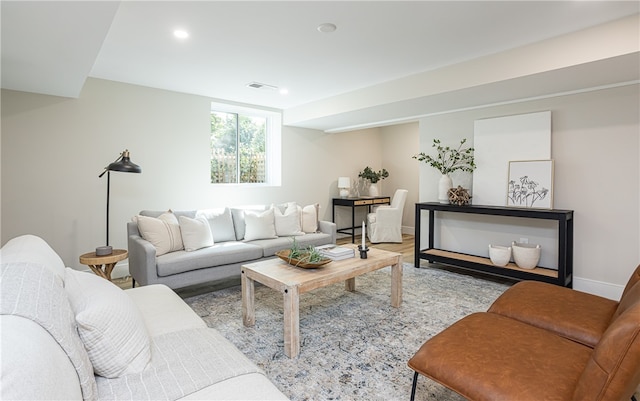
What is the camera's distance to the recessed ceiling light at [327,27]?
2.63 meters

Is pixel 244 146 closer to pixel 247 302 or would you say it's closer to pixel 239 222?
pixel 239 222

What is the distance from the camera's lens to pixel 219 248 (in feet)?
11.8

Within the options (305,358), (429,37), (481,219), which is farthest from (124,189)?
(481,219)

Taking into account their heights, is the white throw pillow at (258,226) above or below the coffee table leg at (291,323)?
above

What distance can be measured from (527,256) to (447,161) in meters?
1.61

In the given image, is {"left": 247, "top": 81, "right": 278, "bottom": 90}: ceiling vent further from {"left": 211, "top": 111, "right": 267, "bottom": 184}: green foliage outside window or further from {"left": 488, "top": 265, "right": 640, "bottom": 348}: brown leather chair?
{"left": 488, "top": 265, "right": 640, "bottom": 348}: brown leather chair

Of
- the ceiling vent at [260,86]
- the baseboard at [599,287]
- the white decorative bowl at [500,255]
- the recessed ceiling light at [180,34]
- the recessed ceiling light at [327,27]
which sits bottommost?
the baseboard at [599,287]

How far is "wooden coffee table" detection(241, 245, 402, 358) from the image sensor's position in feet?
7.41

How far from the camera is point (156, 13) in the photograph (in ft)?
8.00

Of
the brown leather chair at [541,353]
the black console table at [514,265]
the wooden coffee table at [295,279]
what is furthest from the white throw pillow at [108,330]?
the black console table at [514,265]

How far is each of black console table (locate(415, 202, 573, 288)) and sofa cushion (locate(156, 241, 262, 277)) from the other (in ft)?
7.45

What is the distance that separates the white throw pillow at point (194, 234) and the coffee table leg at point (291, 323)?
5.47 ft

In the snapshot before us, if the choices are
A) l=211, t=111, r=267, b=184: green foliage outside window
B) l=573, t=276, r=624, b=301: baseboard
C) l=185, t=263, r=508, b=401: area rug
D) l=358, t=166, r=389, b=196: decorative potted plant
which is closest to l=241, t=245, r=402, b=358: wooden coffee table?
l=185, t=263, r=508, b=401: area rug

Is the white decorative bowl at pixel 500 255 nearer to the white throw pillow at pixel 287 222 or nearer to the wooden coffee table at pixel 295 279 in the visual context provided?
the wooden coffee table at pixel 295 279
